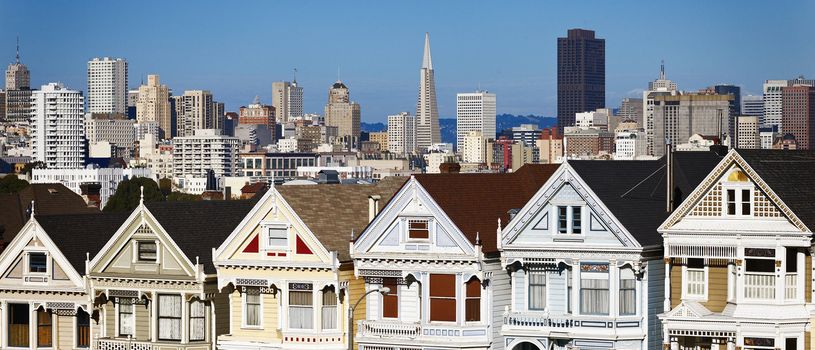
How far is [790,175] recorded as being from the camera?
4784 centimetres

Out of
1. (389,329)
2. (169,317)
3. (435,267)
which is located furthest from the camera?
(169,317)

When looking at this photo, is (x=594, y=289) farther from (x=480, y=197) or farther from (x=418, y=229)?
(x=418, y=229)

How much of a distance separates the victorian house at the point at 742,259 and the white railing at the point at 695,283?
22 millimetres

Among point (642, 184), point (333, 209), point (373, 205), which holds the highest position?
point (642, 184)

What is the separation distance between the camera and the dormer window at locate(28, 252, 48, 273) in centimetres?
5728

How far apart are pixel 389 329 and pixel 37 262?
1100cm

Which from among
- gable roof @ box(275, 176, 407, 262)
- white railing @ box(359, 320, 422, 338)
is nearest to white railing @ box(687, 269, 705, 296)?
white railing @ box(359, 320, 422, 338)

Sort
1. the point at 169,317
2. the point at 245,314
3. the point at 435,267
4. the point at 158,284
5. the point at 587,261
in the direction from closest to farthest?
the point at 587,261 < the point at 435,267 < the point at 245,314 < the point at 158,284 < the point at 169,317

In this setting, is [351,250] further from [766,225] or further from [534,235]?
[766,225]

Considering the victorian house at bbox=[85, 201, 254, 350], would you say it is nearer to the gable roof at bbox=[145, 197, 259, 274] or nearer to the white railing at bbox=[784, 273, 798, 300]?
the gable roof at bbox=[145, 197, 259, 274]

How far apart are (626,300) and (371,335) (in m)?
6.56

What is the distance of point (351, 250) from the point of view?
51.8 m

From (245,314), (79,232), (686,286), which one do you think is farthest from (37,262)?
(686,286)

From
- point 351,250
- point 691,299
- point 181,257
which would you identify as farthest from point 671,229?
point 181,257
